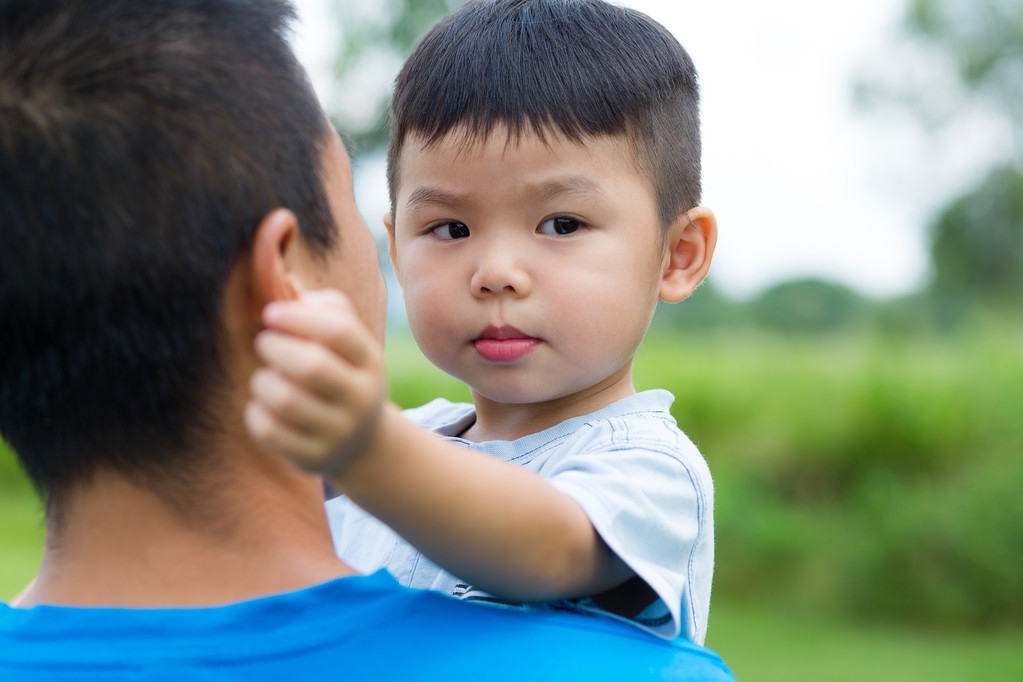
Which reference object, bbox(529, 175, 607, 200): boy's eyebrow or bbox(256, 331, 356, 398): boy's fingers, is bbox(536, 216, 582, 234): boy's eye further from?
bbox(256, 331, 356, 398): boy's fingers

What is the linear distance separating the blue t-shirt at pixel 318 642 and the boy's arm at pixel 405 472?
64mm

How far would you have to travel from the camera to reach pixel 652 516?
1444 mm

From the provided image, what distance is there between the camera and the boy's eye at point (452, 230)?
1907 mm

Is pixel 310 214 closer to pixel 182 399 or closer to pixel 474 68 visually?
pixel 182 399

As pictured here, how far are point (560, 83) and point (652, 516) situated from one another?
79cm

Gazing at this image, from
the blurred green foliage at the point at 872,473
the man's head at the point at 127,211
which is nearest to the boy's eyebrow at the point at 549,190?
the man's head at the point at 127,211

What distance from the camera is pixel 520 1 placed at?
2.05 metres

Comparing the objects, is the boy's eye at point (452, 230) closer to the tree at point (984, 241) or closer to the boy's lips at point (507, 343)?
the boy's lips at point (507, 343)

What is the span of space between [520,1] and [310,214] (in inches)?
36.2

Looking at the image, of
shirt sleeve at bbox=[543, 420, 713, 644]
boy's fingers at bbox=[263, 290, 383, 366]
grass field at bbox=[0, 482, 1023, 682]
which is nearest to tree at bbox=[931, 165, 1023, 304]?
grass field at bbox=[0, 482, 1023, 682]

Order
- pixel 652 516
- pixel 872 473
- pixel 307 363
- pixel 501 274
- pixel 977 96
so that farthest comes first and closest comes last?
pixel 977 96 → pixel 872 473 → pixel 501 274 → pixel 652 516 → pixel 307 363

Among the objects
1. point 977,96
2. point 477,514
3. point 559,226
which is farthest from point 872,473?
point 977,96

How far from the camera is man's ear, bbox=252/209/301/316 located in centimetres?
122

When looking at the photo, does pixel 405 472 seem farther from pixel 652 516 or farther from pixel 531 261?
pixel 531 261
